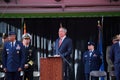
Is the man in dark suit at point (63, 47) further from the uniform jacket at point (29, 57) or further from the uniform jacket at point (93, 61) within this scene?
the uniform jacket at point (93, 61)

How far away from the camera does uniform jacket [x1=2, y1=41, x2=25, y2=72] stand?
11.2m

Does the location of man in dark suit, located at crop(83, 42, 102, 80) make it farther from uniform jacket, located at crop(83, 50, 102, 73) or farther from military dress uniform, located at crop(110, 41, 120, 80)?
military dress uniform, located at crop(110, 41, 120, 80)

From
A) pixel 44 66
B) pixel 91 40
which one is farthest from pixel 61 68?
pixel 91 40

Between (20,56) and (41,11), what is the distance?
296 centimetres

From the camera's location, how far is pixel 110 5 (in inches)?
551

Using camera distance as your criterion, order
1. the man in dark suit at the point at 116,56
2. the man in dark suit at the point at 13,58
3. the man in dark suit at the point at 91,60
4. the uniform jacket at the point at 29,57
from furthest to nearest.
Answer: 1. the man in dark suit at the point at 91,60
2. the uniform jacket at the point at 29,57
3. the man in dark suit at the point at 116,56
4. the man in dark suit at the point at 13,58

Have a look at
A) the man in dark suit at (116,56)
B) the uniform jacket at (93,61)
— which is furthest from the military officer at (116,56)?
the uniform jacket at (93,61)

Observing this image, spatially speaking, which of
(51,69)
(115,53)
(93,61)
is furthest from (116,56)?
(51,69)

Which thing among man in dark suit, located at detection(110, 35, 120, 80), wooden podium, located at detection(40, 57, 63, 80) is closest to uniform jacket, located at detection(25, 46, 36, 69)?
wooden podium, located at detection(40, 57, 63, 80)

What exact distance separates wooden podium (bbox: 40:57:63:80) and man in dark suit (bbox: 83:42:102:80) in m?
2.94

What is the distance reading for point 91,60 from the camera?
42.4 ft

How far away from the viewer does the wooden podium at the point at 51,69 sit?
1012 cm

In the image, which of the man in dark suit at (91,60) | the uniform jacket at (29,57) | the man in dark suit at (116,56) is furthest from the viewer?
the man in dark suit at (91,60)

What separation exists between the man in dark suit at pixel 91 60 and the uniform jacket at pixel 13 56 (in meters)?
2.54
